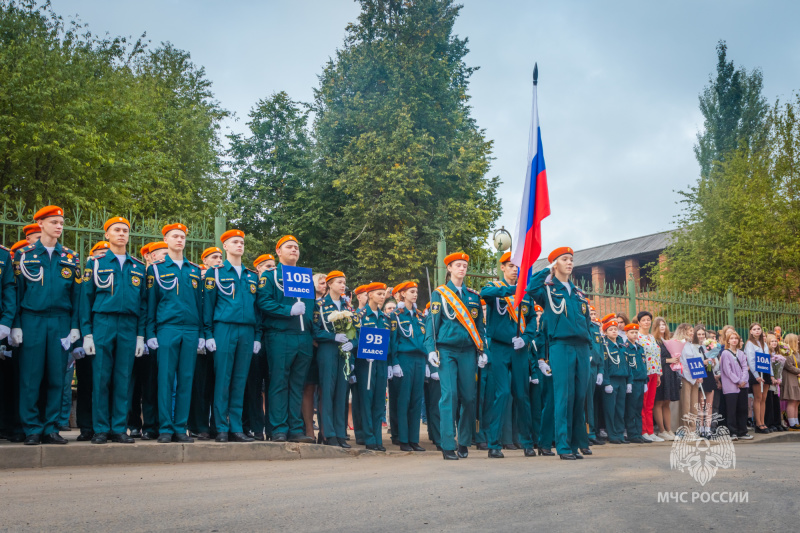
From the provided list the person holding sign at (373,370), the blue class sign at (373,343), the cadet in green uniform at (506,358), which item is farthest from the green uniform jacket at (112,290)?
the cadet in green uniform at (506,358)

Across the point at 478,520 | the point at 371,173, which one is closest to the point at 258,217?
the point at 371,173

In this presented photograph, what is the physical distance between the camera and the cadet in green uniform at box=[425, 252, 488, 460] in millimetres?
8461

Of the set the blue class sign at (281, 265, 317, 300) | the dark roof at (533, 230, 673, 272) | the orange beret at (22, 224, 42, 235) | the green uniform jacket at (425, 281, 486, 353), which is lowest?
the green uniform jacket at (425, 281, 486, 353)

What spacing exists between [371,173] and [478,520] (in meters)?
25.5

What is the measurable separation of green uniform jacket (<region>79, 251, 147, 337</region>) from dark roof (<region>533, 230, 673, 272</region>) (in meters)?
34.7

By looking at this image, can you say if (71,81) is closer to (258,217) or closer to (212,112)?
(258,217)

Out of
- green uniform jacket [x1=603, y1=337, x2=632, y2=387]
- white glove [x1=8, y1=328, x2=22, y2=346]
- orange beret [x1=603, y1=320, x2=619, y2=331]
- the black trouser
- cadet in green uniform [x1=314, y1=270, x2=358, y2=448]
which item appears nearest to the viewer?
white glove [x1=8, y1=328, x2=22, y2=346]

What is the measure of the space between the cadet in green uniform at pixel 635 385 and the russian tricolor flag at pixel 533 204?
152 inches

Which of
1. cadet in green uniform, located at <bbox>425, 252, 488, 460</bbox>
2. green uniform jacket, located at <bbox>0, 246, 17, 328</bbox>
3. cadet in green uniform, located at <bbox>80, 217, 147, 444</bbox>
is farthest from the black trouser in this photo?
green uniform jacket, located at <bbox>0, 246, 17, 328</bbox>

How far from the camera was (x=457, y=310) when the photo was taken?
8672mm

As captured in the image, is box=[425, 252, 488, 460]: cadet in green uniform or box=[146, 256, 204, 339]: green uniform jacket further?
box=[425, 252, 488, 460]: cadet in green uniform

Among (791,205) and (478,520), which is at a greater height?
(791,205)

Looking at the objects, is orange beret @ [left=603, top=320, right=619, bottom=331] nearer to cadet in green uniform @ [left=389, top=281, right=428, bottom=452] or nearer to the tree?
cadet in green uniform @ [left=389, top=281, right=428, bottom=452]

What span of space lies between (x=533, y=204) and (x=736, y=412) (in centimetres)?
703
